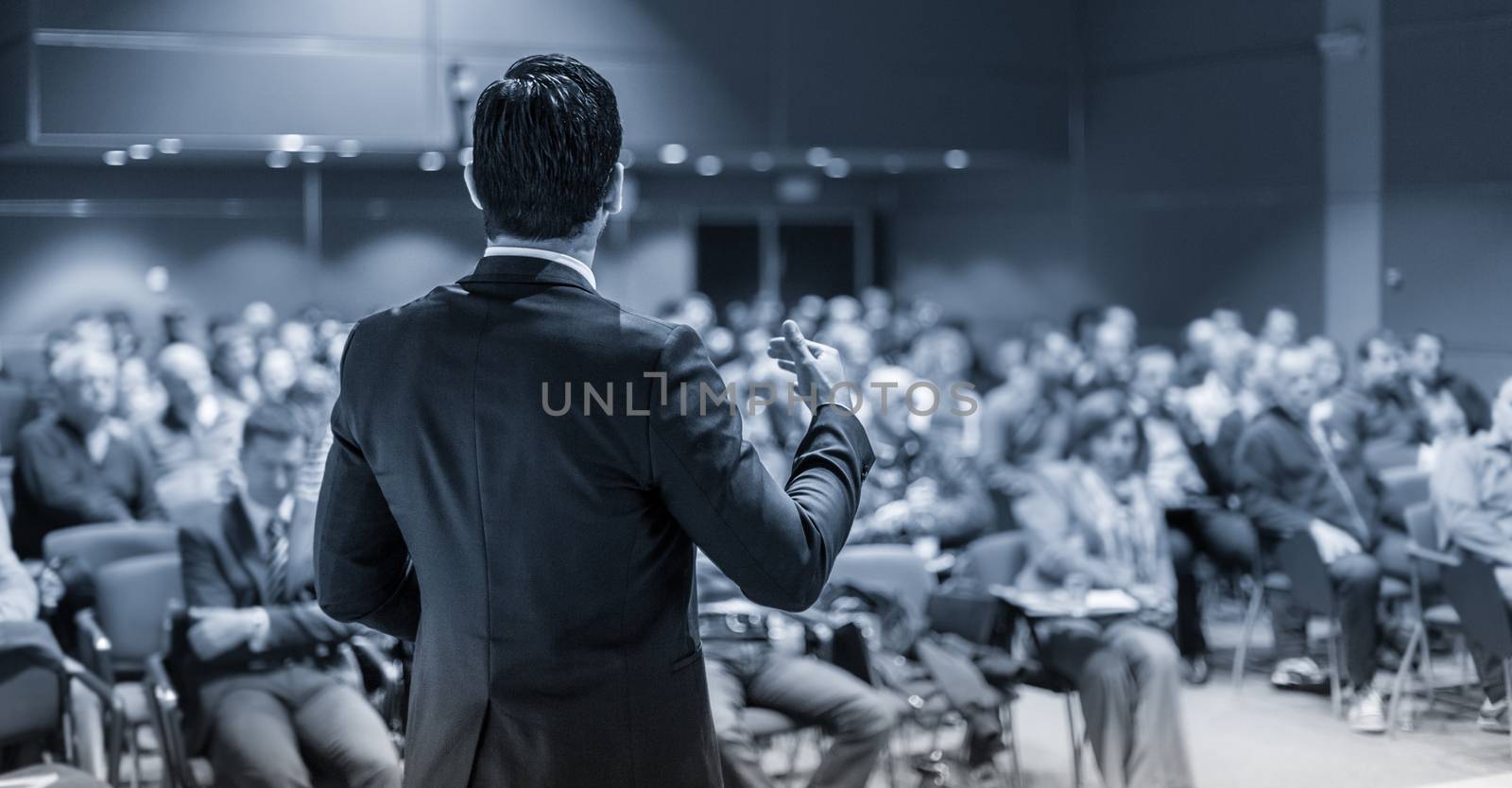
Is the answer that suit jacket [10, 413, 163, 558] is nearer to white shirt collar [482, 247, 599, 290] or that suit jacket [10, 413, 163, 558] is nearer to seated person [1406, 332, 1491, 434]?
Answer: white shirt collar [482, 247, 599, 290]

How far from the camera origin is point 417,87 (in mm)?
9570

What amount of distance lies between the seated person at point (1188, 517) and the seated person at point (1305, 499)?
0.66ft

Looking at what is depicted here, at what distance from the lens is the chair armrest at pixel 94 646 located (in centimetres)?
414

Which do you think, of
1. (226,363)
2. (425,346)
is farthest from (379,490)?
(226,363)

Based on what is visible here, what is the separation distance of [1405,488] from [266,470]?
177 inches

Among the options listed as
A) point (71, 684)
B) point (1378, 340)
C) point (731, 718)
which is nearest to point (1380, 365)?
point (1378, 340)

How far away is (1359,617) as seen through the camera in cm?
582

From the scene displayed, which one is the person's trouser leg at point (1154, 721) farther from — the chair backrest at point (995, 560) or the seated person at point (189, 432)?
the seated person at point (189, 432)

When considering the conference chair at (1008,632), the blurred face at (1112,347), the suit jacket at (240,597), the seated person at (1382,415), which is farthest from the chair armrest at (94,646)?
the seated person at (1382,415)

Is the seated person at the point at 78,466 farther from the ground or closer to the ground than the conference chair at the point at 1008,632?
farther from the ground

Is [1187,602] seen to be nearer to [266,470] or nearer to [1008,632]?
[1008,632]

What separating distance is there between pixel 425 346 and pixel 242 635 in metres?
2.62

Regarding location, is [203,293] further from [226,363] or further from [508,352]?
[508,352]

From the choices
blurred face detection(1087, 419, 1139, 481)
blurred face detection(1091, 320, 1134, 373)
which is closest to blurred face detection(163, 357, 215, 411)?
blurred face detection(1087, 419, 1139, 481)
